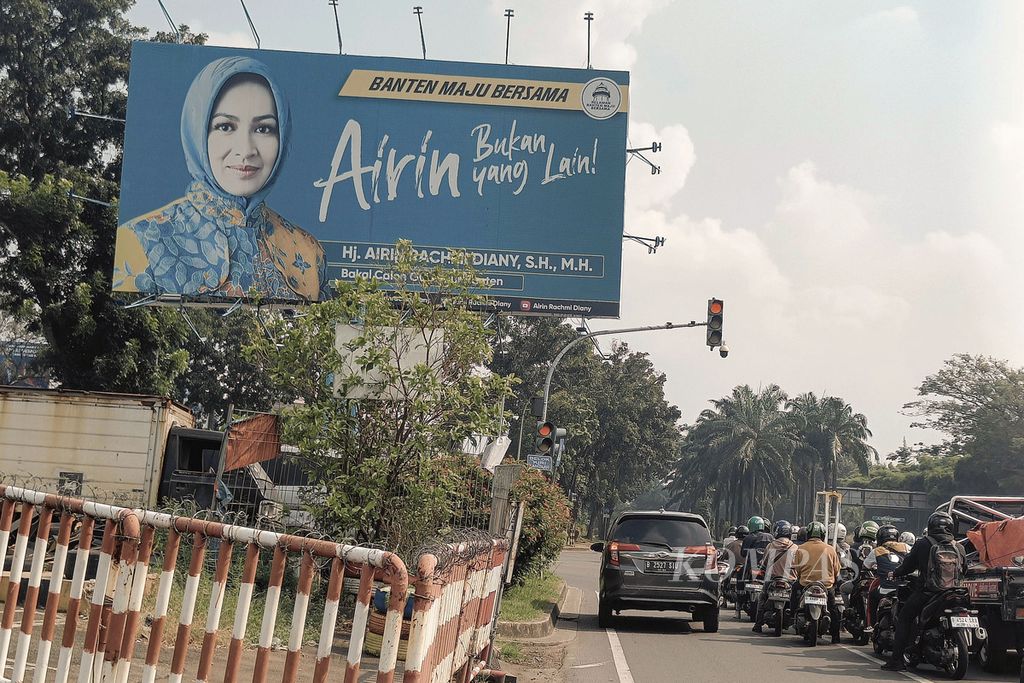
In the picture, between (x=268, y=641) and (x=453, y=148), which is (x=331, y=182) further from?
(x=268, y=641)

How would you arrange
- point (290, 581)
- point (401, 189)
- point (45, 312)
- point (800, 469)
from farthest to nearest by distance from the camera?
1. point (800, 469)
2. point (45, 312)
3. point (401, 189)
4. point (290, 581)

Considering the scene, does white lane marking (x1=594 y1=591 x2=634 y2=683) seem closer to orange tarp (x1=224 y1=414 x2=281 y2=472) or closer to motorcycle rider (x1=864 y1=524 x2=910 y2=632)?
motorcycle rider (x1=864 y1=524 x2=910 y2=632)

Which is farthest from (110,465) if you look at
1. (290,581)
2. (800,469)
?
(800,469)

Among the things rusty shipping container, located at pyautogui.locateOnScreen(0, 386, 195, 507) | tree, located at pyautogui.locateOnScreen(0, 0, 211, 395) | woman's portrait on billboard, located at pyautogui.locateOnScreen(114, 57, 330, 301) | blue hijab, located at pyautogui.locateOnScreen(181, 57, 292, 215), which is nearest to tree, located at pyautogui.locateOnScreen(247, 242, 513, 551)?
rusty shipping container, located at pyautogui.locateOnScreen(0, 386, 195, 507)

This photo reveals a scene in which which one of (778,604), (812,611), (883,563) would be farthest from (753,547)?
(883,563)

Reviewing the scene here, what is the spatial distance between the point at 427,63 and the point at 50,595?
69.1 ft

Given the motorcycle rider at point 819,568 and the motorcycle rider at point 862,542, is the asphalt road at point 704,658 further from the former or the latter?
the motorcycle rider at point 862,542

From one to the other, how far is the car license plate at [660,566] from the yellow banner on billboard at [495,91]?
12078 mm

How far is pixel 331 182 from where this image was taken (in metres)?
25.4

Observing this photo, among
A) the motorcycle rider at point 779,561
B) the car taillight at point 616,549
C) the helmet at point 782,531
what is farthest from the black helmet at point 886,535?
the car taillight at point 616,549

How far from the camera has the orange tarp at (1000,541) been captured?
13.1 m

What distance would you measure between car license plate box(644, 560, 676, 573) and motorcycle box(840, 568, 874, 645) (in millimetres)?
2478

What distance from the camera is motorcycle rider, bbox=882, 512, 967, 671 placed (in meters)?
12.3

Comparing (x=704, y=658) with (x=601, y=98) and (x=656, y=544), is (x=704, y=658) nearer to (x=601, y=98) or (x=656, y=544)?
(x=656, y=544)
